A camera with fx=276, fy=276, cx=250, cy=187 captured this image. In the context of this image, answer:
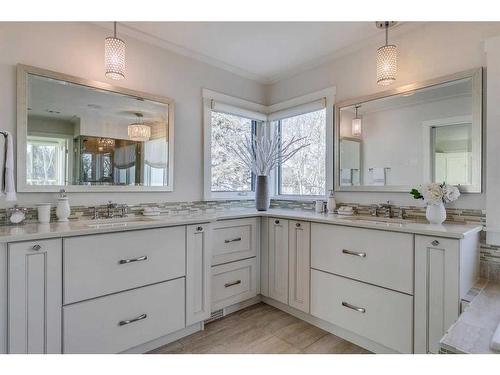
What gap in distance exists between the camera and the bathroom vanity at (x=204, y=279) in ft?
4.64

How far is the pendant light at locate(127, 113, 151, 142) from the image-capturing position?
2.25 meters

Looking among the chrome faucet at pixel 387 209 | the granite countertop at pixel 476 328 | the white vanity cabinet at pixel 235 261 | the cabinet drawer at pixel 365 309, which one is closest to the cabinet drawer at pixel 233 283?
the white vanity cabinet at pixel 235 261

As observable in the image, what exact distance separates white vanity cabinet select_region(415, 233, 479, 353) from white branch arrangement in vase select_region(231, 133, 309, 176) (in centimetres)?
157

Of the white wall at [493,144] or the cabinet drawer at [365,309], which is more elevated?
the white wall at [493,144]

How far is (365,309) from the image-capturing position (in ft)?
6.03

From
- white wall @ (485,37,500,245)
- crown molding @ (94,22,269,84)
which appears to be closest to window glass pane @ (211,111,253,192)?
crown molding @ (94,22,269,84)

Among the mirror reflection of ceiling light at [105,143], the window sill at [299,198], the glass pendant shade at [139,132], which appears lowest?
the window sill at [299,198]

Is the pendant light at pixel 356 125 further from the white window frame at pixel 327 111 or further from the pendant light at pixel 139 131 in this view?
the pendant light at pixel 139 131

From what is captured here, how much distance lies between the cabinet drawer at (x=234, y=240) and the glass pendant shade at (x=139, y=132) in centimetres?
94

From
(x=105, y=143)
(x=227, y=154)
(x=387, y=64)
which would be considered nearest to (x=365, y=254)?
(x=387, y=64)

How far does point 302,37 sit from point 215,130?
3.86ft

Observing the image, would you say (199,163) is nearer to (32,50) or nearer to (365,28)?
(32,50)
